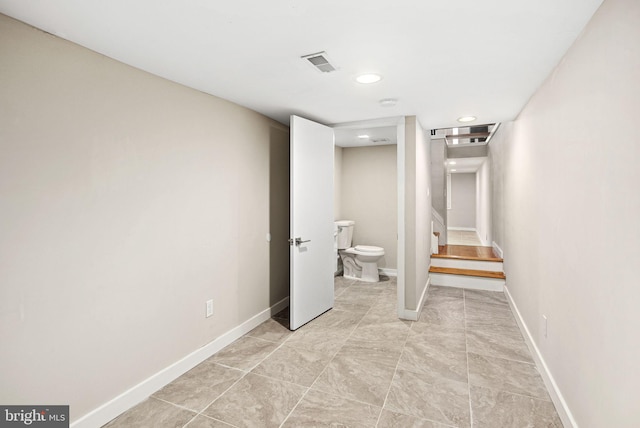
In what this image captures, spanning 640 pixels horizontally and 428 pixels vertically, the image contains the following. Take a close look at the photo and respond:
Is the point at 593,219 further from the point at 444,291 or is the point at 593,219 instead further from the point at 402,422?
the point at 444,291

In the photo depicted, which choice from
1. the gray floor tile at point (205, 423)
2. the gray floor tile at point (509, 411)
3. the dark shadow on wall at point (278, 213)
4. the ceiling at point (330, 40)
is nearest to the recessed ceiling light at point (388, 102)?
the ceiling at point (330, 40)

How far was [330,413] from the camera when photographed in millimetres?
1922

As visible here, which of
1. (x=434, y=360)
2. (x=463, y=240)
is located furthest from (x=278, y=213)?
(x=463, y=240)

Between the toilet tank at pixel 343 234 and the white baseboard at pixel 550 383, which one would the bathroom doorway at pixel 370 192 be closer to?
the toilet tank at pixel 343 234

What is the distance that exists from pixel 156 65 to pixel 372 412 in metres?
2.52

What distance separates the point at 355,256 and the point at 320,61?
3491 mm

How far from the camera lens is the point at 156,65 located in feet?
6.57

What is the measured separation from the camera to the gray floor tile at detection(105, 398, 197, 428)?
1.83 m

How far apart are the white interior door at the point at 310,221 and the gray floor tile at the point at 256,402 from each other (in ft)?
2.98

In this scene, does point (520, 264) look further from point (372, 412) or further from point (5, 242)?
point (5, 242)

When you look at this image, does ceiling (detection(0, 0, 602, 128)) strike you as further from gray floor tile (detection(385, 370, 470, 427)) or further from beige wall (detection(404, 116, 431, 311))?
gray floor tile (detection(385, 370, 470, 427))

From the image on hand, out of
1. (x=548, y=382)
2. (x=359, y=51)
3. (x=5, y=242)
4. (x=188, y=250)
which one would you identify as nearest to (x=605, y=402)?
(x=548, y=382)

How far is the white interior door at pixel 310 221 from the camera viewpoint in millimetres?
3115

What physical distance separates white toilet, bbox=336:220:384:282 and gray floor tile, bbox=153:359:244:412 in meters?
2.80
